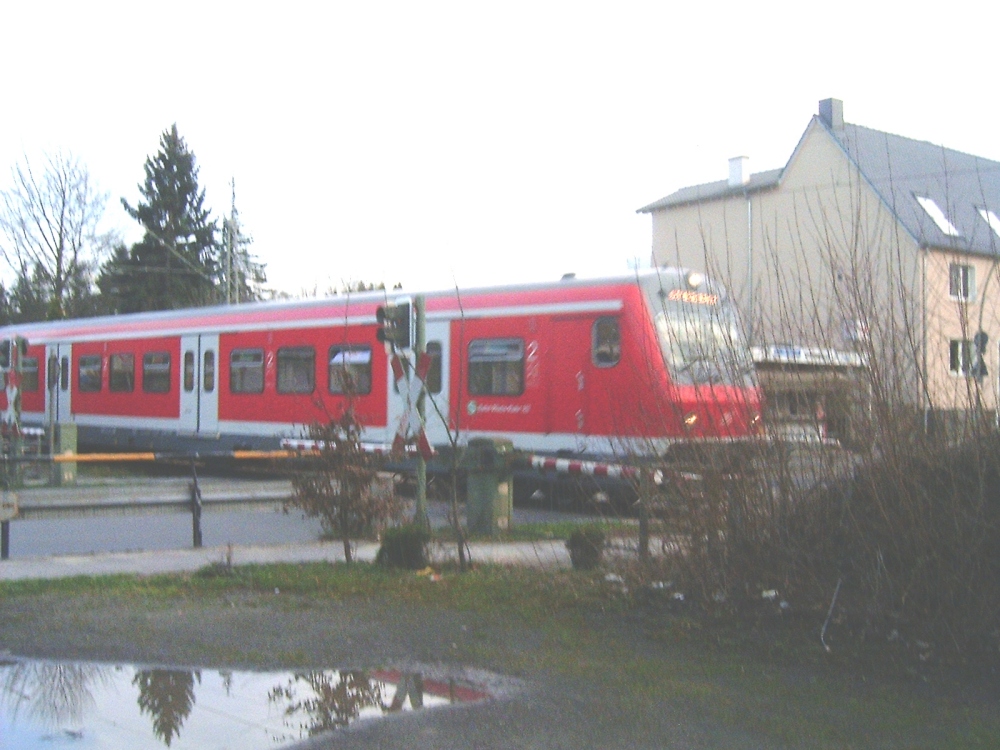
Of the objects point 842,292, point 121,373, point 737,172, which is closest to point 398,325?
point 842,292

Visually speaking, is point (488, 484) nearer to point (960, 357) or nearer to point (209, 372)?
point (960, 357)

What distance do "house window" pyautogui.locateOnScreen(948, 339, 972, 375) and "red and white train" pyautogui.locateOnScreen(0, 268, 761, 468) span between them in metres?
1.29

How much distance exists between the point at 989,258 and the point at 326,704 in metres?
4.90

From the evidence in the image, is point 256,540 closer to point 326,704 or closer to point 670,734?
point 326,704

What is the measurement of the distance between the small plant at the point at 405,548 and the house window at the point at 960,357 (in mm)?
4909

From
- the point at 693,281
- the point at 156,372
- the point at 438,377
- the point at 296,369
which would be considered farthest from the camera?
the point at 156,372

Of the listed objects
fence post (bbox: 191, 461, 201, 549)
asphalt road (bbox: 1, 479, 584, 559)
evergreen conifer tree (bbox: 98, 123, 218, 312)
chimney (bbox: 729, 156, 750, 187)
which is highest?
evergreen conifer tree (bbox: 98, 123, 218, 312)

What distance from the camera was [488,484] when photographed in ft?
42.7

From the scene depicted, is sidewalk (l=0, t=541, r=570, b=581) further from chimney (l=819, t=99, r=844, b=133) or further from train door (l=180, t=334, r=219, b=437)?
chimney (l=819, t=99, r=844, b=133)

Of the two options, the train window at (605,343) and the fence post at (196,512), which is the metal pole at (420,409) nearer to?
the fence post at (196,512)

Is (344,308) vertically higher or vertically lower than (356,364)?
higher

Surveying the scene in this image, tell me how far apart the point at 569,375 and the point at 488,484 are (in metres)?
3.27

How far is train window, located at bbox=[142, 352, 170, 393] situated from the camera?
23.0 m

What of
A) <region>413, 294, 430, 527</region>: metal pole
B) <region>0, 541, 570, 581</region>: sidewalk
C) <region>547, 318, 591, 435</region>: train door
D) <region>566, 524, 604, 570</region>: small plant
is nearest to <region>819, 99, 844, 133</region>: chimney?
<region>547, 318, 591, 435</region>: train door
